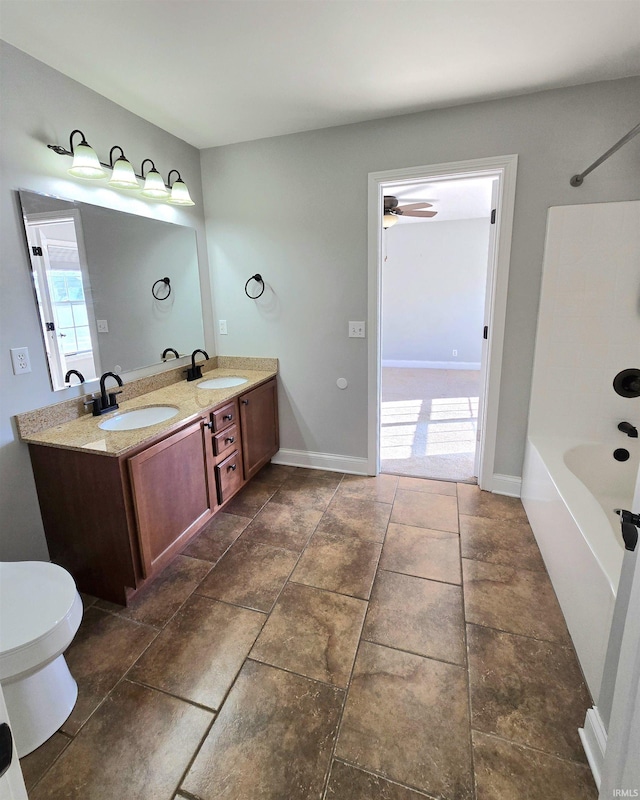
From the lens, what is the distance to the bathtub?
1.38 m

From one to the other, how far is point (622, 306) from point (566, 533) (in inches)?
Result: 53.1

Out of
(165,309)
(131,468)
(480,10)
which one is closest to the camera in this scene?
(480,10)

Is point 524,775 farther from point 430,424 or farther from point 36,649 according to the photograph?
point 430,424

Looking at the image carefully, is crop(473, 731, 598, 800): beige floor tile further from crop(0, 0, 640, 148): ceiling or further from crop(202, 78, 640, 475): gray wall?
crop(0, 0, 640, 148): ceiling

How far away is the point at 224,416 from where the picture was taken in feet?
7.89

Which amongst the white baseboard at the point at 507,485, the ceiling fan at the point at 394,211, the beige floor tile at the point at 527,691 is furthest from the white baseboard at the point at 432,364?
the beige floor tile at the point at 527,691

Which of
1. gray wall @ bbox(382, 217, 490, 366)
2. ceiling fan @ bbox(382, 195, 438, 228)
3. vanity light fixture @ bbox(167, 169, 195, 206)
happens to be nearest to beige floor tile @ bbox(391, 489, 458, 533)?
ceiling fan @ bbox(382, 195, 438, 228)

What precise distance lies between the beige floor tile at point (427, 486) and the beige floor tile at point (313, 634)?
46.2 inches

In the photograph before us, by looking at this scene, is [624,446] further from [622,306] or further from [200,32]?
[200,32]

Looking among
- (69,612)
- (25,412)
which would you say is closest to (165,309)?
(25,412)

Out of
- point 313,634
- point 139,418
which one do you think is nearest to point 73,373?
point 139,418

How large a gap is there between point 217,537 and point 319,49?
2.54 metres

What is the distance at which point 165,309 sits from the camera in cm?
268

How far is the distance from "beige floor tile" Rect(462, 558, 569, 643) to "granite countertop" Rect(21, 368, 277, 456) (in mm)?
1630
